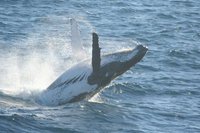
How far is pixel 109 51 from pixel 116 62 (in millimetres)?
12412

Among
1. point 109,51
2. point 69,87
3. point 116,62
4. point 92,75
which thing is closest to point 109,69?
point 116,62

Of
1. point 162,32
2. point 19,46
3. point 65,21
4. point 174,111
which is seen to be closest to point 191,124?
point 174,111

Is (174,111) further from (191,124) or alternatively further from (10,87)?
(10,87)

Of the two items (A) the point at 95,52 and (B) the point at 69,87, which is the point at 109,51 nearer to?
(B) the point at 69,87

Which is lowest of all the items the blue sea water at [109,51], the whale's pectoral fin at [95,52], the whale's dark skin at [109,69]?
the blue sea water at [109,51]

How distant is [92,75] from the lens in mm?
33125

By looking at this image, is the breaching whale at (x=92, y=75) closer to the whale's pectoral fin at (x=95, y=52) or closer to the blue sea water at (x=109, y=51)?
the whale's pectoral fin at (x=95, y=52)

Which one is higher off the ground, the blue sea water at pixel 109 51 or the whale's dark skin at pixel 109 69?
the whale's dark skin at pixel 109 69

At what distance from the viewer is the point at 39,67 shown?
138 feet

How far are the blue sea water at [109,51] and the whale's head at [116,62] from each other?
1.94 m

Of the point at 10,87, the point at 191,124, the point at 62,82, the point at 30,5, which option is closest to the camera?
the point at 191,124

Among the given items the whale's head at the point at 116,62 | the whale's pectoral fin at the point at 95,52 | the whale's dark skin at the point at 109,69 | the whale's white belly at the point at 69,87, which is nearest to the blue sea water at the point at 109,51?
the whale's white belly at the point at 69,87

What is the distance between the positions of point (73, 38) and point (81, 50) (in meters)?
0.88

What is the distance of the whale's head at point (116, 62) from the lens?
3262cm
